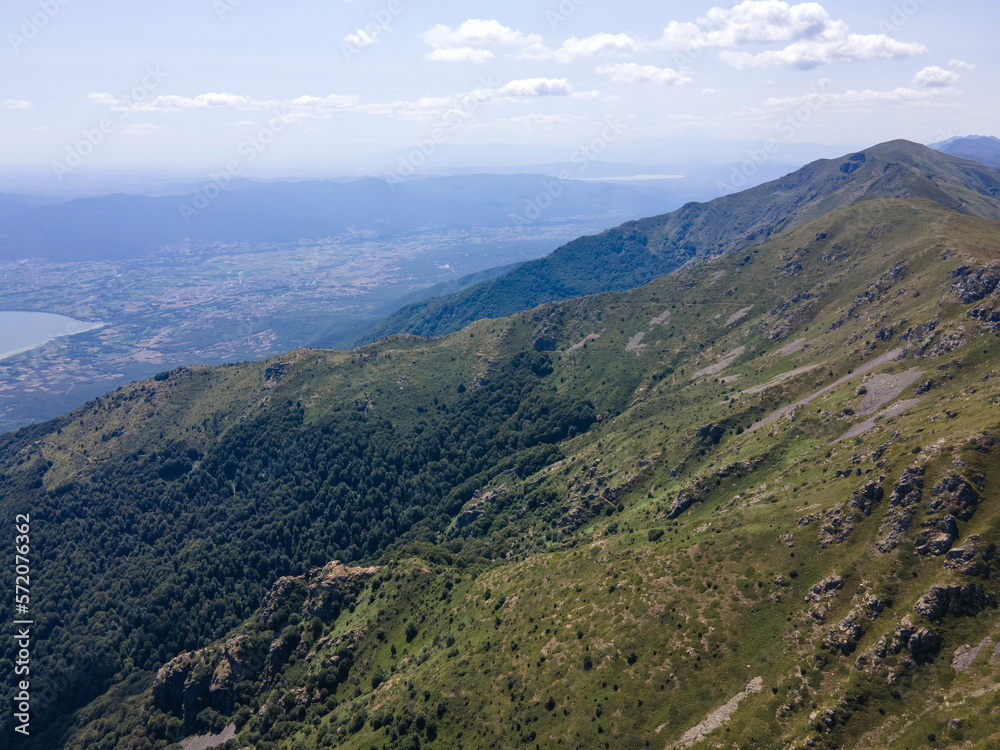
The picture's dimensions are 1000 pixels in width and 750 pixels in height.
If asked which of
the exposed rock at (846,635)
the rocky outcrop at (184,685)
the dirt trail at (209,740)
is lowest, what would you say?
the dirt trail at (209,740)

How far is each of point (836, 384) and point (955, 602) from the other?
104 meters

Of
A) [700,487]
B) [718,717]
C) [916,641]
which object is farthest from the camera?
[700,487]

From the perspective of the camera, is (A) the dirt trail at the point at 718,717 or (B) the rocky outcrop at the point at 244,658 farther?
(B) the rocky outcrop at the point at 244,658

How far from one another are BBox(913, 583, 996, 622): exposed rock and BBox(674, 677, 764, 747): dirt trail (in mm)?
28808

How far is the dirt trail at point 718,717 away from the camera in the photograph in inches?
3337

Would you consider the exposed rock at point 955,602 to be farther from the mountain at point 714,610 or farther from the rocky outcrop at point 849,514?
the rocky outcrop at point 849,514

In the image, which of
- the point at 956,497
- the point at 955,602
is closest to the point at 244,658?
the point at 955,602

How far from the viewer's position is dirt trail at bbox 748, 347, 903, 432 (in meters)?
170

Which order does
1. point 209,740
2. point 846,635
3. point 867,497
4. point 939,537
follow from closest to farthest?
point 846,635 < point 939,537 < point 867,497 < point 209,740

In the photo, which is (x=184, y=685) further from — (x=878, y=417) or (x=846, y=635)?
(x=878, y=417)

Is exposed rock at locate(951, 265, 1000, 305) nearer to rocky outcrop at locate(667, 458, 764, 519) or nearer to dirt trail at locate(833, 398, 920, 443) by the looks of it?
dirt trail at locate(833, 398, 920, 443)

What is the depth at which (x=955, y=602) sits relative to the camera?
8294 centimetres

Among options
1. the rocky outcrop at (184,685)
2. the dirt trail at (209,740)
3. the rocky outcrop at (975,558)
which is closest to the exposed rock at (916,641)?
the rocky outcrop at (975,558)

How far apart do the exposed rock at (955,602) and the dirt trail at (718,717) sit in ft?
94.5
